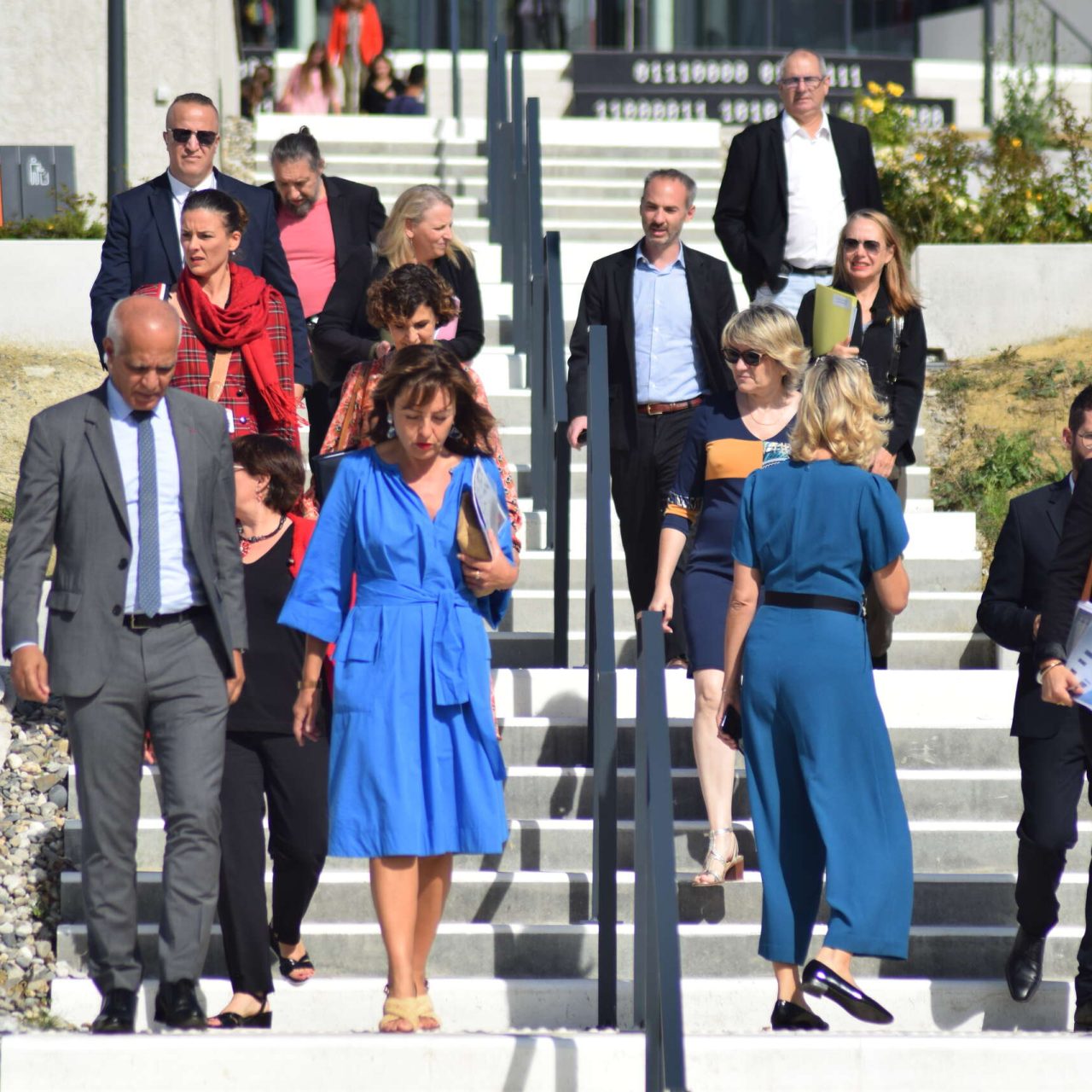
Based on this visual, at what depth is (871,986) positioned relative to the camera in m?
5.62

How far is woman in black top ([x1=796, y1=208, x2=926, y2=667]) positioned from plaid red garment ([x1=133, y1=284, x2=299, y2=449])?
1.82m

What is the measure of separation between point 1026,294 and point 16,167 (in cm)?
578

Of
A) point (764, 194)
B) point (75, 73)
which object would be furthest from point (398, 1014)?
point (75, 73)

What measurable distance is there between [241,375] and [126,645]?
1559 mm

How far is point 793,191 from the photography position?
7902 millimetres

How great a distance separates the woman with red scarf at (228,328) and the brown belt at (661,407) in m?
1.42

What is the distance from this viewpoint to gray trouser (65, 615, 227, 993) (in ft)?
16.3

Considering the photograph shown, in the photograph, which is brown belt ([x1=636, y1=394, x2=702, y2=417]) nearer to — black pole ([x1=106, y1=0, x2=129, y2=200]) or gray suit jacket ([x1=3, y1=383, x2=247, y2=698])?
gray suit jacket ([x1=3, y1=383, x2=247, y2=698])

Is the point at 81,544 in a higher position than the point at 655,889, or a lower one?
higher

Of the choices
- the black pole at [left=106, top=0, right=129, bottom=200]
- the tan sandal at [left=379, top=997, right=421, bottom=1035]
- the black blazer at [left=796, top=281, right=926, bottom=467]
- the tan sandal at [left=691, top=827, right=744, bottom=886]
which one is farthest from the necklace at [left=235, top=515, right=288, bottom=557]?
the black pole at [left=106, top=0, right=129, bottom=200]

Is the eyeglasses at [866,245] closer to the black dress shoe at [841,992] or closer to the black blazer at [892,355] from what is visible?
the black blazer at [892,355]

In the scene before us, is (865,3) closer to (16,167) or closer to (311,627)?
(16,167)

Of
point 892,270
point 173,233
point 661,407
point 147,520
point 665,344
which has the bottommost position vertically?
point 147,520

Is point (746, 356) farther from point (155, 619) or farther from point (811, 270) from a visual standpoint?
point (811, 270)
